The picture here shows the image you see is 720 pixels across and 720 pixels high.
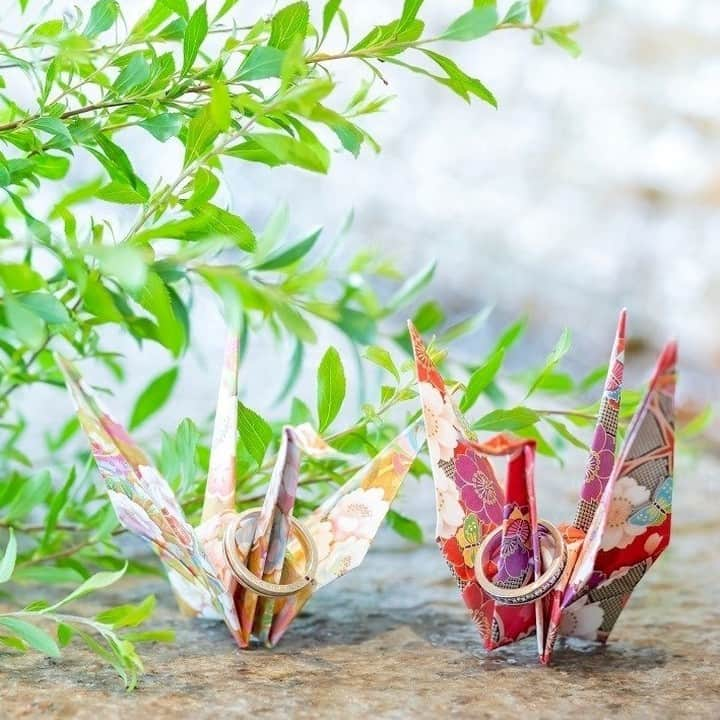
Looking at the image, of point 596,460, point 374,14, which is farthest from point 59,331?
point 374,14

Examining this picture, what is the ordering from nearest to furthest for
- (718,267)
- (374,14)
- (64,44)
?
(64,44) < (718,267) < (374,14)

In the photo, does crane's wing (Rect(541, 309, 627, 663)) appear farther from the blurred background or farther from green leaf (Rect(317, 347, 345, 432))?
the blurred background

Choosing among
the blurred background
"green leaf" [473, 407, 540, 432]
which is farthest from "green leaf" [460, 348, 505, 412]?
the blurred background

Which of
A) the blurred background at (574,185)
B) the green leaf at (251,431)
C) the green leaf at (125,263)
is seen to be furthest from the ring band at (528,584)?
the blurred background at (574,185)

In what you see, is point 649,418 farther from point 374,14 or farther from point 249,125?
point 374,14

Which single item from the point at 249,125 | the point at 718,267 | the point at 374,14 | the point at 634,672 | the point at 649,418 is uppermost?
the point at 374,14

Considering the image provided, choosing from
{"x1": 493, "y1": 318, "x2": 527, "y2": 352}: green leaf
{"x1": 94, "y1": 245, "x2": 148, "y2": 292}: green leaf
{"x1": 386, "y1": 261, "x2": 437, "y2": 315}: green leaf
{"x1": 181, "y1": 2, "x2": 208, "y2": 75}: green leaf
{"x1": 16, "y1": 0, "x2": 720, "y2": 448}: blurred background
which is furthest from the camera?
{"x1": 16, "y1": 0, "x2": 720, "y2": 448}: blurred background
